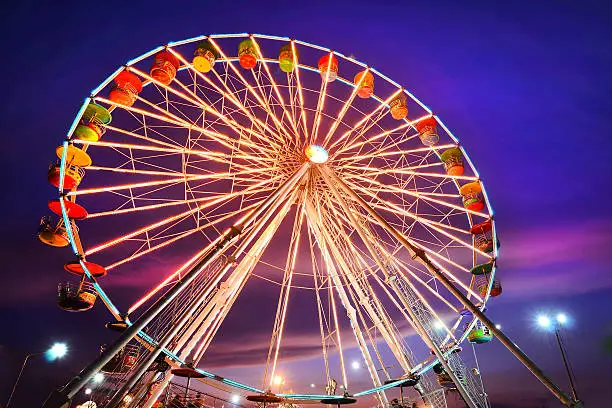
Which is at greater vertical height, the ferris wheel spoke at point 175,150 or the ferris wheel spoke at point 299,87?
the ferris wheel spoke at point 299,87

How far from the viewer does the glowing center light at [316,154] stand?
14047 mm

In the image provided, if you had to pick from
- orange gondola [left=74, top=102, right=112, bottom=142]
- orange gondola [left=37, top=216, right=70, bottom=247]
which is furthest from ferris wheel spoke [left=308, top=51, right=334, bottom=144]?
orange gondola [left=37, top=216, right=70, bottom=247]

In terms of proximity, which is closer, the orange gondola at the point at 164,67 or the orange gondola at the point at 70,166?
the orange gondola at the point at 70,166

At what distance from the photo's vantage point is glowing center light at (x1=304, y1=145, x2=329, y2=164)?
14.0 m

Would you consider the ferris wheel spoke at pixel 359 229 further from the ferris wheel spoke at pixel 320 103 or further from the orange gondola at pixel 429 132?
the orange gondola at pixel 429 132

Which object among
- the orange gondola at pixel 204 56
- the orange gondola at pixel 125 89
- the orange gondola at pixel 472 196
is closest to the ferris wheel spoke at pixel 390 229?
the orange gondola at pixel 472 196

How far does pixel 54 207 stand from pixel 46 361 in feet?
192

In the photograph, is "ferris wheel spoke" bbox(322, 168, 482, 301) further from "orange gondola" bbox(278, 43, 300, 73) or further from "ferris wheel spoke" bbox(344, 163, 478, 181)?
"orange gondola" bbox(278, 43, 300, 73)

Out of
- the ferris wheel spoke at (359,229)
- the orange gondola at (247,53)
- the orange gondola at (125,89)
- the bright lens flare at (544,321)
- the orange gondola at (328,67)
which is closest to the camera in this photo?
the orange gondola at (125,89)

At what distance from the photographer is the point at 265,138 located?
1429 centimetres

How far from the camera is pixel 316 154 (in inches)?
555

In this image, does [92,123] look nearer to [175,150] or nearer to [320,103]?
[175,150]

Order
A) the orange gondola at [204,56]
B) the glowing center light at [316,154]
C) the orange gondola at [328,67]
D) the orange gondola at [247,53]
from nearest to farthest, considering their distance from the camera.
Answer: the orange gondola at [204,56] → the glowing center light at [316,154] → the orange gondola at [247,53] → the orange gondola at [328,67]

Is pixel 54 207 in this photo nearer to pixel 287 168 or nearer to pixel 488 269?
pixel 287 168
